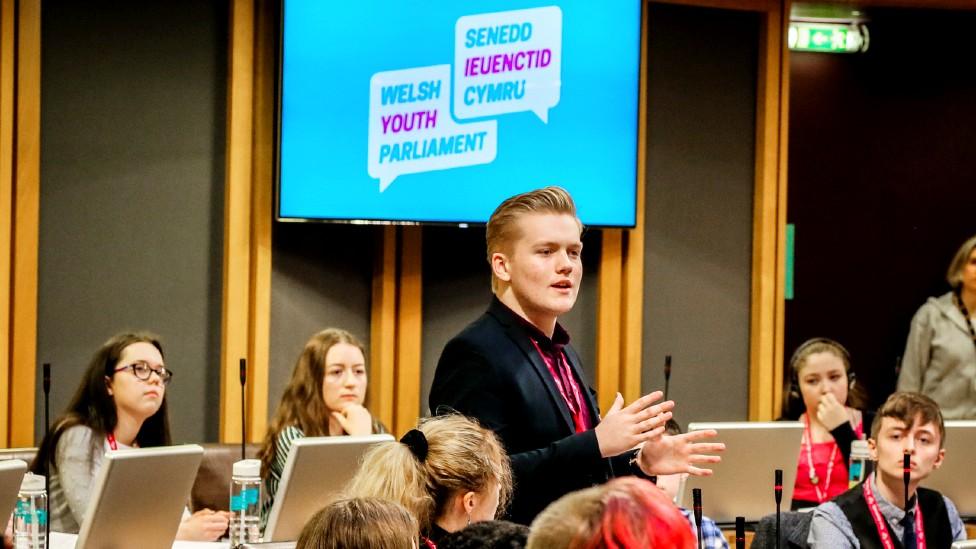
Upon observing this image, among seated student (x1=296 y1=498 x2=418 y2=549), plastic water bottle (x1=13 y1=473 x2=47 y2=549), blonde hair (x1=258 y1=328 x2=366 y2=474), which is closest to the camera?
seated student (x1=296 y1=498 x2=418 y2=549)

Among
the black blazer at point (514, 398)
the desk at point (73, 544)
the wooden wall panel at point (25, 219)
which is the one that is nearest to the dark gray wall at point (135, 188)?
the wooden wall panel at point (25, 219)

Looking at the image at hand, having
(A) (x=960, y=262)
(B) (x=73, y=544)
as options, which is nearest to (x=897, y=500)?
(B) (x=73, y=544)

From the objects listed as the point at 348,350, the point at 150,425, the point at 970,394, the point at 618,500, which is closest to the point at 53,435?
the point at 150,425

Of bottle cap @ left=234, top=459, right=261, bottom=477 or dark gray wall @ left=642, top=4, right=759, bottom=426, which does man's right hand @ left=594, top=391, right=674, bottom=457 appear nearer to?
bottle cap @ left=234, top=459, right=261, bottom=477

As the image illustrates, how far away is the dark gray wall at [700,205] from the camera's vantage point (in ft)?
19.3

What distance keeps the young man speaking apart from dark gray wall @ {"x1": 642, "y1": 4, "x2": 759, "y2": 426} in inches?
126

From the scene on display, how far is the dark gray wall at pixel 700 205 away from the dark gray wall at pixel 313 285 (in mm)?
1306

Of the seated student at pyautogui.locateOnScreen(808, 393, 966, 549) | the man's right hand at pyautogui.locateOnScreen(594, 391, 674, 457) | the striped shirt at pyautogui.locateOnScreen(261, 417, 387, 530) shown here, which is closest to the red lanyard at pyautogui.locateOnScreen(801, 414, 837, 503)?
the seated student at pyautogui.locateOnScreen(808, 393, 966, 549)

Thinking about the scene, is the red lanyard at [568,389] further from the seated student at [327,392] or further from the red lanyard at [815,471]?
the red lanyard at [815,471]

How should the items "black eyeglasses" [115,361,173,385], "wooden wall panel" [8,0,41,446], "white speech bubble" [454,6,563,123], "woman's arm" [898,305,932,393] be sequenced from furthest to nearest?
"woman's arm" [898,305,932,393], "white speech bubble" [454,6,563,123], "wooden wall panel" [8,0,41,446], "black eyeglasses" [115,361,173,385]

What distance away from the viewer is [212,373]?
5.14m

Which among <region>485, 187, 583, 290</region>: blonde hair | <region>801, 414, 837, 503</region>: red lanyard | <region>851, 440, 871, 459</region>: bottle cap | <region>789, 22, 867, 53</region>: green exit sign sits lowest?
<region>801, 414, 837, 503</region>: red lanyard

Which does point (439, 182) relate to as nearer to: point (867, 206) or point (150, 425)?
point (150, 425)

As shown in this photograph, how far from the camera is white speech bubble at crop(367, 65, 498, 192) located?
5.28 metres
